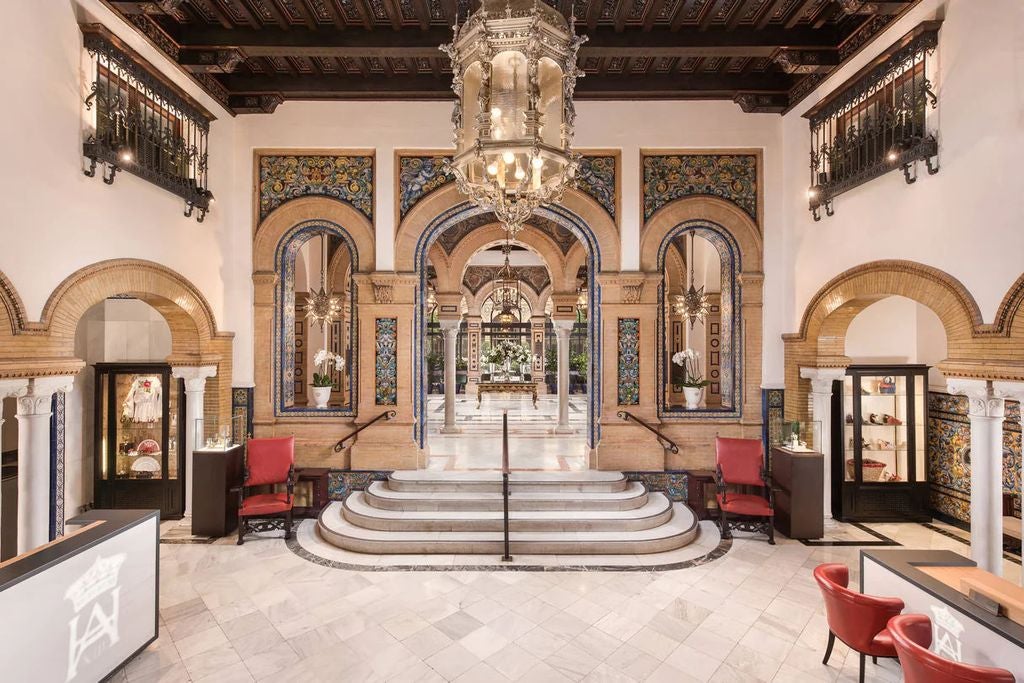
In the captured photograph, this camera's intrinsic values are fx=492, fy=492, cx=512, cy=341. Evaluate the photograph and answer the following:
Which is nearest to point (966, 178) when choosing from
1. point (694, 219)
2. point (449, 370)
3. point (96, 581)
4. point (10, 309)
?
point (694, 219)

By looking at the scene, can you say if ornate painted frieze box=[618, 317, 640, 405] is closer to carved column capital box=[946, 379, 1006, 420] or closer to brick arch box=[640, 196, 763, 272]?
brick arch box=[640, 196, 763, 272]

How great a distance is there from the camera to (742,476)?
6.32 m

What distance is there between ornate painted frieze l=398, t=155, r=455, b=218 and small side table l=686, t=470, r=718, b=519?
5.35 m

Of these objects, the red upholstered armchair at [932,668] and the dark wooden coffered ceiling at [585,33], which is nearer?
the red upholstered armchair at [932,668]

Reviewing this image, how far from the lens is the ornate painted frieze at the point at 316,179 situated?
6918mm

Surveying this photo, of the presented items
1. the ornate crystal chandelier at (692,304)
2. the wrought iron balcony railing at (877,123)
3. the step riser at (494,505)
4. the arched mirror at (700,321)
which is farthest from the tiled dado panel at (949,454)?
the step riser at (494,505)

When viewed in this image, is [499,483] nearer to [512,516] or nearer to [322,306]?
[512,516]

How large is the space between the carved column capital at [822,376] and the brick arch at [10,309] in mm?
8212

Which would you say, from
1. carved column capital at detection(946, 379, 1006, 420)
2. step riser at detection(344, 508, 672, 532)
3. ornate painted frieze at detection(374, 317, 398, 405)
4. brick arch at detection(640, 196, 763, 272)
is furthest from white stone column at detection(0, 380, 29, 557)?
carved column capital at detection(946, 379, 1006, 420)

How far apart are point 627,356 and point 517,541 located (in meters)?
2.94

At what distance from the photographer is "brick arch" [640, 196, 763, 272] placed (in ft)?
22.5

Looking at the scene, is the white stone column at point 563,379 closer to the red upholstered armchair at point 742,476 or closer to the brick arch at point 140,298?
the red upholstered armchair at point 742,476

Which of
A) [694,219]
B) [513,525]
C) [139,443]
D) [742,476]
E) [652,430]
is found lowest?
[513,525]

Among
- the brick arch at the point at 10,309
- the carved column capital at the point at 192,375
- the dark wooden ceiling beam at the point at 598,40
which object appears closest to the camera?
the brick arch at the point at 10,309
